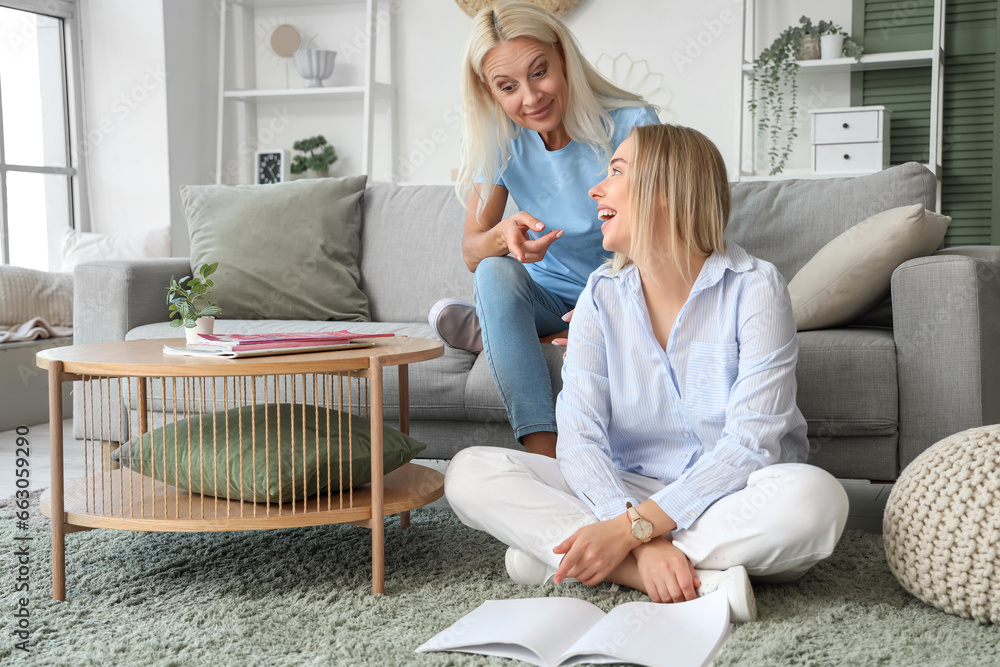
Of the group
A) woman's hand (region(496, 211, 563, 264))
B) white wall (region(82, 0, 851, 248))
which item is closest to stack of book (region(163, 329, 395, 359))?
woman's hand (region(496, 211, 563, 264))

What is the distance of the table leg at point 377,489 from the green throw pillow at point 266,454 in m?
0.04

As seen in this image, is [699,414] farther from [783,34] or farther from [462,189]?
[783,34]

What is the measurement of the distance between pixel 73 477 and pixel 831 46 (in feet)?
10.1

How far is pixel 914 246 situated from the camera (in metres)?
1.85

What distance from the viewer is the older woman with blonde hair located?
68.5 inches

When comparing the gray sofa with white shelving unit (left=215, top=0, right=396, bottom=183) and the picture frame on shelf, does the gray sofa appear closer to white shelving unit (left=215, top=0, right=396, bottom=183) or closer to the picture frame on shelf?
white shelving unit (left=215, top=0, right=396, bottom=183)

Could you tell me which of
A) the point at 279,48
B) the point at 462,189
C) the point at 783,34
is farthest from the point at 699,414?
the point at 279,48

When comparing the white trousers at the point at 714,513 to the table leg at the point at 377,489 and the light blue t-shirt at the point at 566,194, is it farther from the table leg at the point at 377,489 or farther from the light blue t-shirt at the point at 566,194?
the light blue t-shirt at the point at 566,194

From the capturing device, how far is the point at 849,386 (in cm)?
182

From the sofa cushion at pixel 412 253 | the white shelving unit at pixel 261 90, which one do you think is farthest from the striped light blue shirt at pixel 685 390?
the white shelving unit at pixel 261 90

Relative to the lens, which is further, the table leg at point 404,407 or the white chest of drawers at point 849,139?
the white chest of drawers at point 849,139

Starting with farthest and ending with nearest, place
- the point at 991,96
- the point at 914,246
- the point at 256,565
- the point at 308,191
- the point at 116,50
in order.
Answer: the point at 116,50
the point at 991,96
the point at 308,191
the point at 914,246
the point at 256,565

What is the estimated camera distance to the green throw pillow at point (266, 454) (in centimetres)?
147

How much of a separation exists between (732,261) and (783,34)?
2.56 metres
